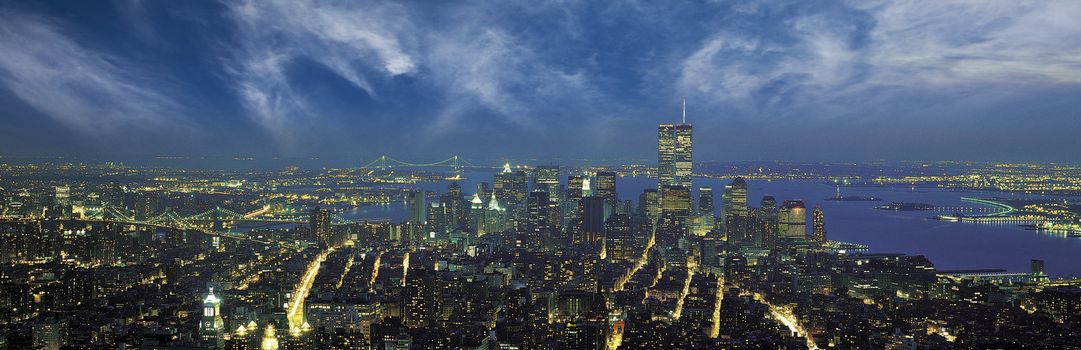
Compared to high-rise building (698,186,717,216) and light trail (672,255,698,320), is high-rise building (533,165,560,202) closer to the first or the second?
high-rise building (698,186,717,216)

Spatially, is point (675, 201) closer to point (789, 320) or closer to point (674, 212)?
point (674, 212)

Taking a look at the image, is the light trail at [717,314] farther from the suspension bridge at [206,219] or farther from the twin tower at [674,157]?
the twin tower at [674,157]

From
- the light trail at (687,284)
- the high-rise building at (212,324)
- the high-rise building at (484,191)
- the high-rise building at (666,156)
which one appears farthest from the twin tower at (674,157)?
the high-rise building at (212,324)

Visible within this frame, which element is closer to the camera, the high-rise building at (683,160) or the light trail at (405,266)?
the light trail at (405,266)

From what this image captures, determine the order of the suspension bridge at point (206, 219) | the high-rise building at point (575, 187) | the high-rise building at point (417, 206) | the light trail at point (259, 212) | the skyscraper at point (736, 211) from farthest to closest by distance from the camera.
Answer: the high-rise building at point (575, 187) < the high-rise building at point (417, 206) < the skyscraper at point (736, 211) < the light trail at point (259, 212) < the suspension bridge at point (206, 219)

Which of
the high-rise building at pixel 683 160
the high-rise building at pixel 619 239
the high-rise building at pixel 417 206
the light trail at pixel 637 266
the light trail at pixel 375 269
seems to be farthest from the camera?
the high-rise building at pixel 683 160

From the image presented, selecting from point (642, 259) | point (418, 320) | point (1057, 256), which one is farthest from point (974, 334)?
point (642, 259)

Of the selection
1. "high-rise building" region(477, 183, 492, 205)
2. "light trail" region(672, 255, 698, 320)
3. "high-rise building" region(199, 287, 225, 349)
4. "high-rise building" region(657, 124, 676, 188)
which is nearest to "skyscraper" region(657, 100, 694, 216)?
"high-rise building" region(657, 124, 676, 188)
